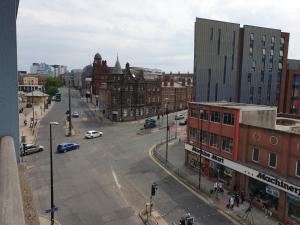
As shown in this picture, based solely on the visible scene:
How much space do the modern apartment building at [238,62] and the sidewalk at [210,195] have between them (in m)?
19.6

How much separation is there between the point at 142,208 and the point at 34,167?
1747 centimetres

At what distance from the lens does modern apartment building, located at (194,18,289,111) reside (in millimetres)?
58344

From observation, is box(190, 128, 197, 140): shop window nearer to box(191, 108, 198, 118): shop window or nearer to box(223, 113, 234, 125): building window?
box(191, 108, 198, 118): shop window

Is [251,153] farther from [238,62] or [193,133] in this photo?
[238,62]

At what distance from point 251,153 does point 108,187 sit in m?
15.3

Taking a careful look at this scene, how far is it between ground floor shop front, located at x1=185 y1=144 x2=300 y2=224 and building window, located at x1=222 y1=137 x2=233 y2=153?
4.01 ft

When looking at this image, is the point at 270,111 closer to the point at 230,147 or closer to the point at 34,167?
the point at 230,147

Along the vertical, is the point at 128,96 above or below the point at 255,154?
above

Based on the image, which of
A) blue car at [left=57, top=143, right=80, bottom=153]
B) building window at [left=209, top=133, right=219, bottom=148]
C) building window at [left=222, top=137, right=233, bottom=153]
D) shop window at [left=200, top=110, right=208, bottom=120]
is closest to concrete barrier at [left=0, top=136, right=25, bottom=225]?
building window at [left=222, top=137, right=233, bottom=153]

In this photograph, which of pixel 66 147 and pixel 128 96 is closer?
pixel 66 147

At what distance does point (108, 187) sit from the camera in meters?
32.0

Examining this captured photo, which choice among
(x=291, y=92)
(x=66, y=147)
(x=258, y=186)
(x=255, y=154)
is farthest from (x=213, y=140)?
(x=291, y=92)

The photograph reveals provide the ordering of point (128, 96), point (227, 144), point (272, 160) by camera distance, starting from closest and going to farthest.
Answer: point (272, 160)
point (227, 144)
point (128, 96)

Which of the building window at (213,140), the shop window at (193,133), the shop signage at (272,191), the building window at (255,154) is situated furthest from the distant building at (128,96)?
the shop signage at (272,191)
